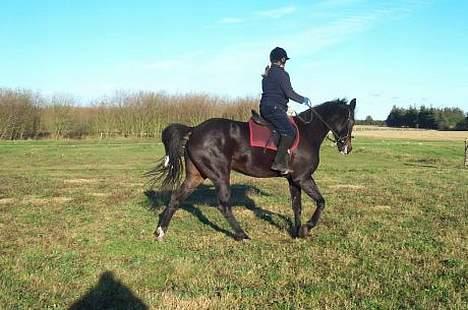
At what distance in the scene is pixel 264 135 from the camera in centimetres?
985

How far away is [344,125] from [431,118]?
131m

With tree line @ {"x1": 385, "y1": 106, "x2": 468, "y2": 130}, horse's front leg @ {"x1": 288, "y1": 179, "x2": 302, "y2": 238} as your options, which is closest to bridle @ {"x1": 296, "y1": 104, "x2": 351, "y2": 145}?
horse's front leg @ {"x1": 288, "y1": 179, "x2": 302, "y2": 238}

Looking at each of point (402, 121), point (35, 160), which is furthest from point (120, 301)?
point (402, 121)

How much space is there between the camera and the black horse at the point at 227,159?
9.80 metres

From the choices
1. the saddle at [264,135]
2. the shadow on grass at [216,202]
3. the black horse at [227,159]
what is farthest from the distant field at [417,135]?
the saddle at [264,135]

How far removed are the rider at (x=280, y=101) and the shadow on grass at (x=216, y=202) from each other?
163cm

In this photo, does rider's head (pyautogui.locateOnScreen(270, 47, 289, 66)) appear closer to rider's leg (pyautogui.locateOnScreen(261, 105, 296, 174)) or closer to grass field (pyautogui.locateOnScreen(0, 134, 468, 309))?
rider's leg (pyautogui.locateOnScreen(261, 105, 296, 174))

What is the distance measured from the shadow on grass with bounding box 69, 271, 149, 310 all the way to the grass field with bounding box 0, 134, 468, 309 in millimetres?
25

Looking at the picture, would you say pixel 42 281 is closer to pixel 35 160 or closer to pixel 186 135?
pixel 186 135

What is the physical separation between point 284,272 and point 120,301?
2419mm

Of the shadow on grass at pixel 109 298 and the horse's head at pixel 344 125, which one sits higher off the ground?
the horse's head at pixel 344 125

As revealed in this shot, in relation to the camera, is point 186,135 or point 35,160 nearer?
point 186,135

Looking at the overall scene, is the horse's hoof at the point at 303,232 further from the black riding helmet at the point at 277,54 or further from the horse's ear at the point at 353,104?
the black riding helmet at the point at 277,54

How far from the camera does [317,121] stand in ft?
34.3
